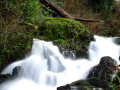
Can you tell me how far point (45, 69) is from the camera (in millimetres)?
6562

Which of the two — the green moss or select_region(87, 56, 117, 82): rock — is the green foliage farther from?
select_region(87, 56, 117, 82): rock

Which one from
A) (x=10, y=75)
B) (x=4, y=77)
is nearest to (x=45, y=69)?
(x=10, y=75)

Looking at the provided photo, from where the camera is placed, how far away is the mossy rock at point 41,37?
6.60 m

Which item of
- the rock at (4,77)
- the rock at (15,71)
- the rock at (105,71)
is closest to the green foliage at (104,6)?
the rock at (105,71)

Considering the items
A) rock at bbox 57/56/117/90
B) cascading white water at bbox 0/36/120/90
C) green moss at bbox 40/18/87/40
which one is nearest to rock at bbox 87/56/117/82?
rock at bbox 57/56/117/90

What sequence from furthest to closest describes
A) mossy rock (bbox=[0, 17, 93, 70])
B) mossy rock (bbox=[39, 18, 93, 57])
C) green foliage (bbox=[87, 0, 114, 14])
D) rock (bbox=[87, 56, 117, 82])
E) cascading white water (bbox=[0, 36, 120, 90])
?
1. green foliage (bbox=[87, 0, 114, 14])
2. mossy rock (bbox=[39, 18, 93, 57])
3. mossy rock (bbox=[0, 17, 93, 70])
4. cascading white water (bbox=[0, 36, 120, 90])
5. rock (bbox=[87, 56, 117, 82])

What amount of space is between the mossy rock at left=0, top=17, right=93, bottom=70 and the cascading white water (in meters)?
0.31

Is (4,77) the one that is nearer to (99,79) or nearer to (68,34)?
(99,79)

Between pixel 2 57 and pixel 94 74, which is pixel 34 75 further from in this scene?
pixel 94 74

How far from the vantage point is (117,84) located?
564 cm

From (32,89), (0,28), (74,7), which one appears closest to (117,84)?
(32,89)

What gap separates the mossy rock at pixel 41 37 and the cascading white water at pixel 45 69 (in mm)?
308

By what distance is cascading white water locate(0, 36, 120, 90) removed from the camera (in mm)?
6000

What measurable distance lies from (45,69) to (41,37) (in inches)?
72.9
